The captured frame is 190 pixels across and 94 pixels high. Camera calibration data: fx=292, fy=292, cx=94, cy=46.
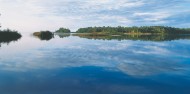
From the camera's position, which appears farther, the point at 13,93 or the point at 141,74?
the point at 141,74

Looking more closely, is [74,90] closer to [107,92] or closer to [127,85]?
[107,92]

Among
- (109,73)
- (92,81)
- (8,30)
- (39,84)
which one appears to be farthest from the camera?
(8,30)

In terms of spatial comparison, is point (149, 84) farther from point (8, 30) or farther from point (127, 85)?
point (8, 30)

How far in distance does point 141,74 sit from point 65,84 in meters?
5.12

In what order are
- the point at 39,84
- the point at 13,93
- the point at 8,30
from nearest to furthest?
the point at 13,93 → the point at 39,84 → the point at 8,30

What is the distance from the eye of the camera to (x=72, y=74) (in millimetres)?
16406

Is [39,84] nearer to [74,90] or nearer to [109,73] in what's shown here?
[74,90]

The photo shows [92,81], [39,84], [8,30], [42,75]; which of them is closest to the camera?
[39,84]

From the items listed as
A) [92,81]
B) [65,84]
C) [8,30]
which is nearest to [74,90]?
[65,84]

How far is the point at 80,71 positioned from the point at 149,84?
5.09 meters

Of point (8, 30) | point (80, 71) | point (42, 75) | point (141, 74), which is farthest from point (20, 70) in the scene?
point (8, 30)

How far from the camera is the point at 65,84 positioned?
532 inches

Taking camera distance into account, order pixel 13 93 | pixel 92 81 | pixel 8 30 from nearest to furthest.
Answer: pixel 13 93
pixel 92 81
pixel 8 30

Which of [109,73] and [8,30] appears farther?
[8,30]
